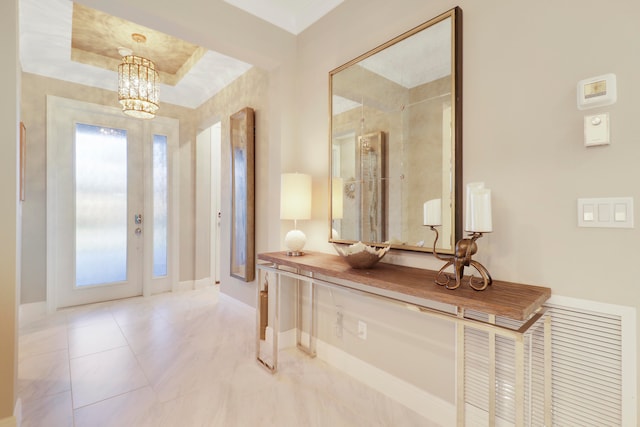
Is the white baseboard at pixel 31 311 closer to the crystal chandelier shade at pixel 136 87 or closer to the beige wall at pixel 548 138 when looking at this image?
the crystal chandelier shade at pixel 136 87

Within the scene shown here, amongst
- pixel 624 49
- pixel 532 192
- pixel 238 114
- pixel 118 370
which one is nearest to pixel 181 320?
pixel 118 370

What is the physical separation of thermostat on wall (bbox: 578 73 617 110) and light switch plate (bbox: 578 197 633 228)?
38 cm

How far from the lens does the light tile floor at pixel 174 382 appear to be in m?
1.74

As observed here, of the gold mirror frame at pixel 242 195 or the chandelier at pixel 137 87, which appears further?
the gold mirror frame at pixel 242 195

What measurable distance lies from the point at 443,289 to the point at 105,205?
4.17 meters

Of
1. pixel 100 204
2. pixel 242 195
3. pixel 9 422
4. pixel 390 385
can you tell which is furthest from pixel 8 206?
pixel 100 204

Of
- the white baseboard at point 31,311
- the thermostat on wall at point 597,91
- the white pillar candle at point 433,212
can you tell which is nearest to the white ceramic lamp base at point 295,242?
the white pillar candle at point 433,212

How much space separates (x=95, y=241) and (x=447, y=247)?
4.14 metres

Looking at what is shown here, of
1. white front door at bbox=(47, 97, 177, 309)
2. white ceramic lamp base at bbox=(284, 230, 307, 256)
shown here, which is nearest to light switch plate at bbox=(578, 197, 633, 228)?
white ceramic lamp base at bbox=(284, 230, 307, 256)

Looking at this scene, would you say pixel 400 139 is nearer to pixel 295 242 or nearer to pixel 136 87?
pixel 295 242

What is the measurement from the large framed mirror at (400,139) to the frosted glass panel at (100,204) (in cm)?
316

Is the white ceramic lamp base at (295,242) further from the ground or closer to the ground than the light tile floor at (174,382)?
further from the ground

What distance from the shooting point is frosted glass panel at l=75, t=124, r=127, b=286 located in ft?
12.1

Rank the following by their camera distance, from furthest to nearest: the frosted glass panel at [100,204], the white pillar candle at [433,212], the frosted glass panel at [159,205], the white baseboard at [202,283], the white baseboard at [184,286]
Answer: the white baseboard at [202,283] < the white baseboard at [184,286] < the frosted glass panel at [159,205] < the frosted glass panel at [100,204] < the white pillar candle at [433,212]
